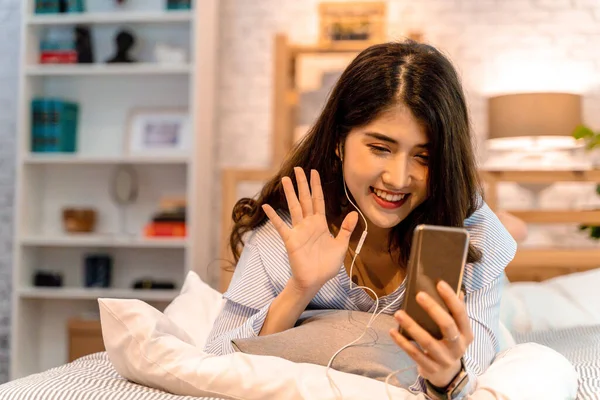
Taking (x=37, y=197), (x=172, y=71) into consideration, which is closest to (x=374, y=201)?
(x=172, y=71)

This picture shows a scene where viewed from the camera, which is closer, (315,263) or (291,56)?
(315,263)

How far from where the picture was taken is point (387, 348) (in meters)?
1.26

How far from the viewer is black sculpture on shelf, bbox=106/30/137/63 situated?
416 centimetres

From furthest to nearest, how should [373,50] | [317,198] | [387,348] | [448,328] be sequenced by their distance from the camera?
[373,50] → [317,198] → [387,348] → [448,328]

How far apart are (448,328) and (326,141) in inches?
24.6

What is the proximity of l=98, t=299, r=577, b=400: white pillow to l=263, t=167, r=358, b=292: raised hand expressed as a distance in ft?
0.62

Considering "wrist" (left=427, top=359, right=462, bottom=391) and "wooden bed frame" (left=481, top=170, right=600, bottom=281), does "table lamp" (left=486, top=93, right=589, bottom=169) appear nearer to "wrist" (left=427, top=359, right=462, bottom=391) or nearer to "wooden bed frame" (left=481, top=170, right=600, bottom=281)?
"wooden bed frame" (left=481, top=170, right=600, bottom=281)

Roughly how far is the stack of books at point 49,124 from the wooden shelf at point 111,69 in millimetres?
152

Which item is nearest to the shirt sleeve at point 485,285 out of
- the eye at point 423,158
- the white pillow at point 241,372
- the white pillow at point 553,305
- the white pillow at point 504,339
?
the white pillow at point 241,372

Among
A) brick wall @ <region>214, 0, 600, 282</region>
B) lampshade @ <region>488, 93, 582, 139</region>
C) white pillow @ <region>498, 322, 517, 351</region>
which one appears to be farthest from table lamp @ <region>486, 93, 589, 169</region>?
white pillow @ <region>498, 322, 517, 351</region>

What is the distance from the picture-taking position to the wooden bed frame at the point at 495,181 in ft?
10.3

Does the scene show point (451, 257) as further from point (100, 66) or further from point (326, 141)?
point (100, 66)

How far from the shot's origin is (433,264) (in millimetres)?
1038

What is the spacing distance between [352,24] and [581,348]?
8.29 feet
